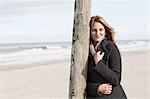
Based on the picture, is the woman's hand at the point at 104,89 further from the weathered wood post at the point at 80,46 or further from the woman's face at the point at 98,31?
the woman's face at the point at 98,31

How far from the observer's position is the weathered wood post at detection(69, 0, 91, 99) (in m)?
3.52

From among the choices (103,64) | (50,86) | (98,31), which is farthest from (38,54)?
(103,64)

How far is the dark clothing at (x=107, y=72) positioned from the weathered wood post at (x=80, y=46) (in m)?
0.11

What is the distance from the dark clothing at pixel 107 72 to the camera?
3.23m

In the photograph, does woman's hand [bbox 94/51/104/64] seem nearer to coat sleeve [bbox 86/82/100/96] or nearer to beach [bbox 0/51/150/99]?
coat sleeve [bbox 86/82/100/96]

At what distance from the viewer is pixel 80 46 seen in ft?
11.6

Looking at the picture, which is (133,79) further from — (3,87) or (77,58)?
(77,58)

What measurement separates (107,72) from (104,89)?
0.23 metres

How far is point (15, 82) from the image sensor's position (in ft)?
42.2

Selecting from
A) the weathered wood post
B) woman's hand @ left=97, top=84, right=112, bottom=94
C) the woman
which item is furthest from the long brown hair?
woman's hand @ left=97, top=84, right=112, bottom=94

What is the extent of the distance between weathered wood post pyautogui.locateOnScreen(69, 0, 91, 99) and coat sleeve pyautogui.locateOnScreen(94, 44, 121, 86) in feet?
1.03

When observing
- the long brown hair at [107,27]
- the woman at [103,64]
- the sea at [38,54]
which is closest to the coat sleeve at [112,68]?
the woman at [103,64]

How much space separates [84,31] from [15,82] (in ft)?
32.0

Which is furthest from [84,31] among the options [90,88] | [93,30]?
[90,88]
